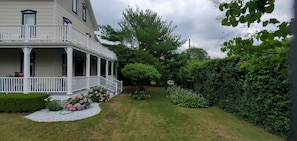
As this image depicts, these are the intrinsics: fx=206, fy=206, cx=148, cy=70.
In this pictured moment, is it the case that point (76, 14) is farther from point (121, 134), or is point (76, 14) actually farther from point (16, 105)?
point (121, 134)

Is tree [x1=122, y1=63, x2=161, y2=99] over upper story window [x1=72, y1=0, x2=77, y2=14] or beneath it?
beneath

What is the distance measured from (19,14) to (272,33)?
1476 centimetres

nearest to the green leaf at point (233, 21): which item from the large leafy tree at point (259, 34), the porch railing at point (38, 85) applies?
the large leafy tree at point (259, 34)

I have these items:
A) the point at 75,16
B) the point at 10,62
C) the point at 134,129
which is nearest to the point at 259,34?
the point at 134,129

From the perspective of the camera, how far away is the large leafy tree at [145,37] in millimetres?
19955

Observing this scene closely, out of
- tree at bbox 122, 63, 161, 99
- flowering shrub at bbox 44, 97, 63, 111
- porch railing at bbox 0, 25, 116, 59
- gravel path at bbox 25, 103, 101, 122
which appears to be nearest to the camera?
gravel path at bbox 25, 103, 101, 122

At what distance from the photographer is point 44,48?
11.5 m

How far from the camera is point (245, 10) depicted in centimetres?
173

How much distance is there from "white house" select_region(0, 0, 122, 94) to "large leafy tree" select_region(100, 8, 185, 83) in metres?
3.69

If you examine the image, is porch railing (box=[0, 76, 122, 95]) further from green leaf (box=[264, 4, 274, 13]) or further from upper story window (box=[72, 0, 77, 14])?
green leaf (box=[264, 4, 274, 13])

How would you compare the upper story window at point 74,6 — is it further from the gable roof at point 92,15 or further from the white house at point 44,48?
the gable roof at point 92,15

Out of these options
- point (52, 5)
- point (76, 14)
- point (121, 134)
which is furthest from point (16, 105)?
point (76, 14)

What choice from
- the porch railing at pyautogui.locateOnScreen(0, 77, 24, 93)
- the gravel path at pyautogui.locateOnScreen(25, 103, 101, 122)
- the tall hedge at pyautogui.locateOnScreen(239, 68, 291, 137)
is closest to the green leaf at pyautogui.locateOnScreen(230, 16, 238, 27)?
the tall hedge at pyautogui.locateOnScreen(239, 68, 291, 137)

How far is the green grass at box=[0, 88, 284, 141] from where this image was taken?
630cm
